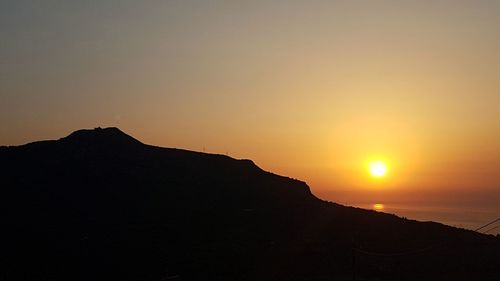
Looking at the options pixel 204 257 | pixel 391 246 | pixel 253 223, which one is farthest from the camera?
pixel 253 223

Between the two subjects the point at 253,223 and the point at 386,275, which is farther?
the point at 253,223

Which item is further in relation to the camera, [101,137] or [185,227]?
[101,137]

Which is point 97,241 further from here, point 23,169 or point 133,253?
point 23,169

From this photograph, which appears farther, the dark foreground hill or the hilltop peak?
the hilltop peak

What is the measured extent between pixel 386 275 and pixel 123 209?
21315mm

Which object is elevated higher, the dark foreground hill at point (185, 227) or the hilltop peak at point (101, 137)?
the hilltop peak at point (101, 137)

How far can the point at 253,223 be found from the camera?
45812 millimetres

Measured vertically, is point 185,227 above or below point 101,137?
below

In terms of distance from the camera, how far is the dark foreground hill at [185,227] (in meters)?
36.3

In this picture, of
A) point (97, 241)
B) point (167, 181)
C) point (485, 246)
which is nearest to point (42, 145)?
point (167, 181)

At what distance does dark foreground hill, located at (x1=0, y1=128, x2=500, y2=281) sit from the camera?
3634 cm

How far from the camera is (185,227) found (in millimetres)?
44281

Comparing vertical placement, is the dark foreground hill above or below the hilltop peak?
below

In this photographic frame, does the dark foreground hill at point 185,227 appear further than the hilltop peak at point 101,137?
No
